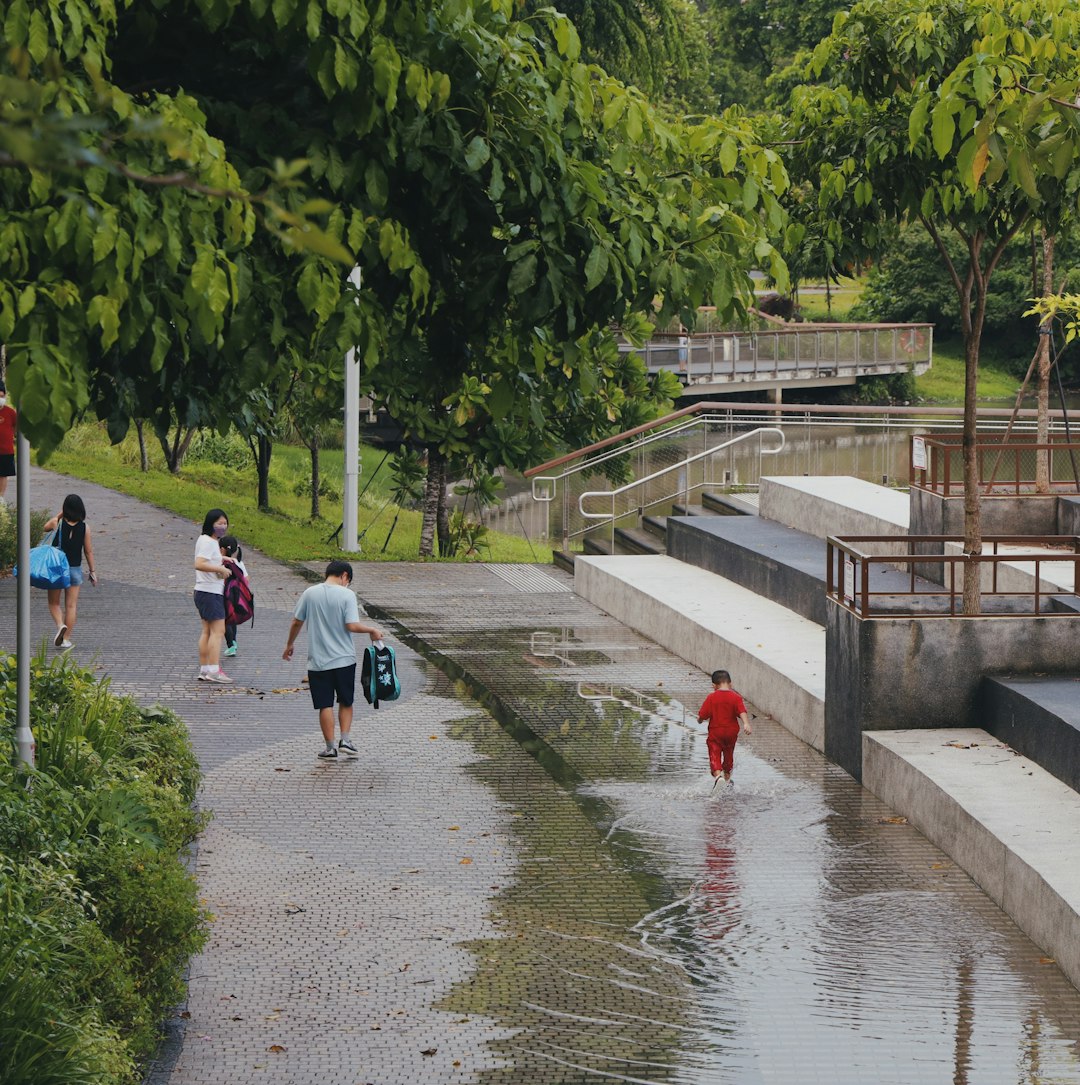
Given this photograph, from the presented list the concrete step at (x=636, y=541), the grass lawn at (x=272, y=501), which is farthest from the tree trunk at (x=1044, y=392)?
the grass lawn at (x=272, y=501)

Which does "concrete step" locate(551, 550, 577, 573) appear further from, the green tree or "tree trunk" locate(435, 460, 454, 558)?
the green tree

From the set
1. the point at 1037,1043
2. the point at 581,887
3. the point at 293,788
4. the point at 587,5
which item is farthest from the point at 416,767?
the point at 587,5

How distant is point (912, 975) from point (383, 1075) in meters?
2.82

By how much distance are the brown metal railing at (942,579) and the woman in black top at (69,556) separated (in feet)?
22.8

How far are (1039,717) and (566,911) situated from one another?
141 inches

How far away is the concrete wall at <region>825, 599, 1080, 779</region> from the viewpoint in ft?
40.2

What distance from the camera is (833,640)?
13.0 metres

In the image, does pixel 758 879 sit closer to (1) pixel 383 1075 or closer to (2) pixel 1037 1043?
(2) pixel 1037 1043

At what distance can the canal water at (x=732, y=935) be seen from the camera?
764 cm

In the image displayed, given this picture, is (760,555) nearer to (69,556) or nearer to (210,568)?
(210,568)

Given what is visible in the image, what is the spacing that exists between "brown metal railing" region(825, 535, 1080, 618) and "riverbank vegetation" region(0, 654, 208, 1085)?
5033 millimetres

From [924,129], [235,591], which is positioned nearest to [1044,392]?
[924,129]

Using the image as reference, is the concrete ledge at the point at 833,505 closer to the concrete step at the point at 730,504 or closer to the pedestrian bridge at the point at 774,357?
the concrete step at the point at 730,504

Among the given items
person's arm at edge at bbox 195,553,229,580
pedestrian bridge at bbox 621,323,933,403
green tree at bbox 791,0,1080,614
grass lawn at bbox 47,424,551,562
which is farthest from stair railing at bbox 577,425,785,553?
pedestrian bridge at bbox 621,323,933,403
